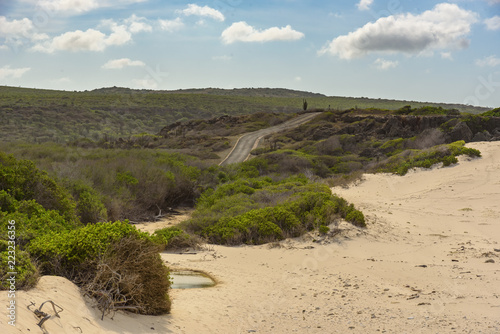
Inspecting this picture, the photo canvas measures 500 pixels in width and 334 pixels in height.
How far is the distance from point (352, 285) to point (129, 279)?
4.75 metres

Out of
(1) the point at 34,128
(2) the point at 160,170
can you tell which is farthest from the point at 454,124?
(1) the point at 34,128

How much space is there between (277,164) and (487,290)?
2082 centimetres

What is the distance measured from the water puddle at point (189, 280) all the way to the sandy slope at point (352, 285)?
31 cm

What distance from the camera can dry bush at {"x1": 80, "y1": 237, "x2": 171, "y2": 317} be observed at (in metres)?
6.35

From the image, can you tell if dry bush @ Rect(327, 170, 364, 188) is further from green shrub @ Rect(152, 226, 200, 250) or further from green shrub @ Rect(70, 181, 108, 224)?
green shrub @ Rect(70, 181, 108, 224)

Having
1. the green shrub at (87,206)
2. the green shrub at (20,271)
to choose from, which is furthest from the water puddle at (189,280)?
the green shrub at (87,206)

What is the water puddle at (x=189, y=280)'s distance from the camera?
30.9 ft

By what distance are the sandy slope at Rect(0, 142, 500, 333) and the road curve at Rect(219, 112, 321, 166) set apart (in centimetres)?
1988

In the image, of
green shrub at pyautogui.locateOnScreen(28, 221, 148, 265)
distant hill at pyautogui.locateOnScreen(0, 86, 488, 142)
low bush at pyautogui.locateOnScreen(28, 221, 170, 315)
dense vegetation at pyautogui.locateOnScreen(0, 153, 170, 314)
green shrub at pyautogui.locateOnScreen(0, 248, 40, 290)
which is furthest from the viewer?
distant hill at pyautogui.locateOnScreen(0, 86, 488, 142)

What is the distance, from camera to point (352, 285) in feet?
31.0

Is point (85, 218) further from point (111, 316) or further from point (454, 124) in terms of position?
point (454, 124)

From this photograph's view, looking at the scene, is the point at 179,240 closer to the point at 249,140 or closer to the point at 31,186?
the point at 31,186

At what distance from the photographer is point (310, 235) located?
13.1 meters

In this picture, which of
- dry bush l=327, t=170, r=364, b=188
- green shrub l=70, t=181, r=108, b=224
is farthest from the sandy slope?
dry bush l=327, t=170, r=364, b=188
